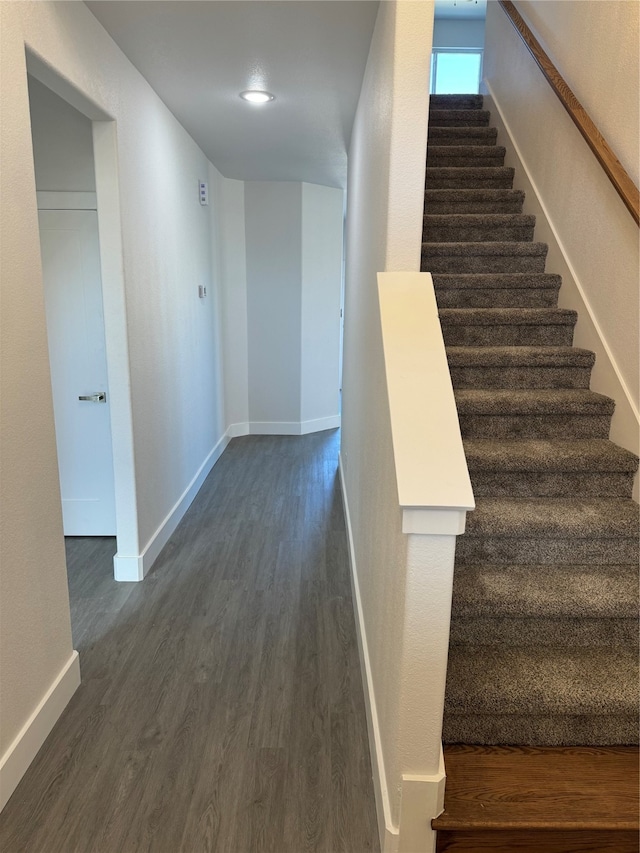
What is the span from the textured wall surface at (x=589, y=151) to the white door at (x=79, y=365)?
245cm

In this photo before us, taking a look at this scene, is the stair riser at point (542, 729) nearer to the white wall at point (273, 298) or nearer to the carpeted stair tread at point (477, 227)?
the carpeted stair tread at point (477, 227)

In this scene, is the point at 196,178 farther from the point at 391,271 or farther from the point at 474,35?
the point at 474,35

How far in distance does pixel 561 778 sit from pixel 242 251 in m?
5.15

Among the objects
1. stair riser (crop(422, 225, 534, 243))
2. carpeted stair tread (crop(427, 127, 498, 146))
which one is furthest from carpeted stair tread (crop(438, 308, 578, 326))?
carpeted stair tread (crop(427, 127, 498, 146))

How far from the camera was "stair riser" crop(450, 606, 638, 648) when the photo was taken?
1.77 metres

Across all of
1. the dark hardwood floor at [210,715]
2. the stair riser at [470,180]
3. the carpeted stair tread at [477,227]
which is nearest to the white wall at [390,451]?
the dark hardwood floor at [210,715]

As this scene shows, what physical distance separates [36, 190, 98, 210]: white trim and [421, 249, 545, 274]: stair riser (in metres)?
1.81

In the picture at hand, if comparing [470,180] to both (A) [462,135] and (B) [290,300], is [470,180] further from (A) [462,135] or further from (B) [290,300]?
(B) [290,300]

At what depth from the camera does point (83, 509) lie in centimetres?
338

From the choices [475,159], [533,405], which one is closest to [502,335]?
[533,405]

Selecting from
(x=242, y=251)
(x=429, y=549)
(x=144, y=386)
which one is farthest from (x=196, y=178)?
(x=429, y=549)

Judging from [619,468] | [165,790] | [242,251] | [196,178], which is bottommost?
[165,790]

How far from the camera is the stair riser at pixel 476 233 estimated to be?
311 cm

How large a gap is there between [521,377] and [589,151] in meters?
1.05
